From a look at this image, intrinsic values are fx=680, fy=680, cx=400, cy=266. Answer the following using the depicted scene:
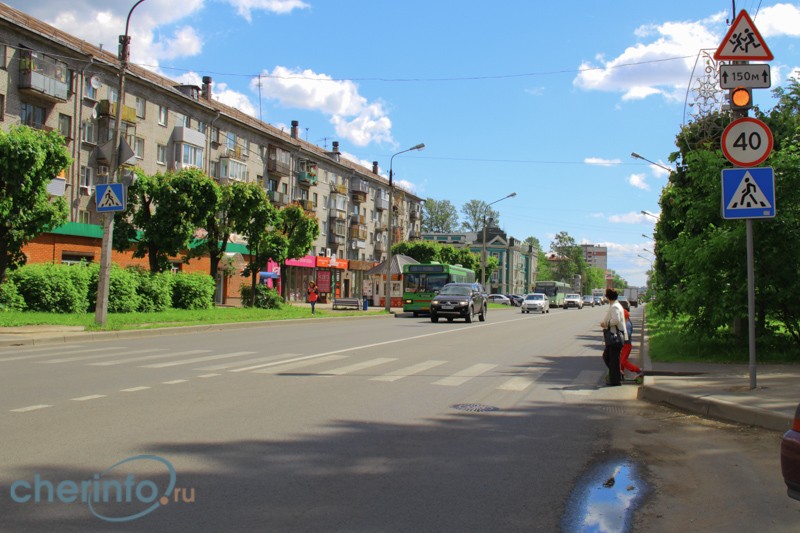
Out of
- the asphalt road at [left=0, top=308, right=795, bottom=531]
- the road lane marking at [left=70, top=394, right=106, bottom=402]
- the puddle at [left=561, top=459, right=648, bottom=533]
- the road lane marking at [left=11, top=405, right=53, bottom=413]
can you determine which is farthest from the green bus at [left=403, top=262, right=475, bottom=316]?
the puddle at [left=561, top=459, right=648, bottom=533]

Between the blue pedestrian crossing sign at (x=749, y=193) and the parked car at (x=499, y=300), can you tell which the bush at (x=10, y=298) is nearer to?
the blue pedestrian crossing sign at (x=749, y=193)

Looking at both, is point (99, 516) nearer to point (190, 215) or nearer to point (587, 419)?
point (587, 419)

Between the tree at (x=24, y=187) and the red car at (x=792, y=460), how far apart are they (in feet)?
75.7

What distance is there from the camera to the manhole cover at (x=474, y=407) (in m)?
8.43

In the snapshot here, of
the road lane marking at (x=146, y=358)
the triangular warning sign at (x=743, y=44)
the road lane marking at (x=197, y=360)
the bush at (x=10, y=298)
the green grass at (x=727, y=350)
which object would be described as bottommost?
the road lane marking at (x=146, y=358)

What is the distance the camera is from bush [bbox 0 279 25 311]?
22.0 metres

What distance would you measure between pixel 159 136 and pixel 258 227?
14.2 meters

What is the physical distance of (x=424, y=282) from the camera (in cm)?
4081

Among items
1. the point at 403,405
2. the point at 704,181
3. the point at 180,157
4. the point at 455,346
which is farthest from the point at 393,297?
the point at 403,405

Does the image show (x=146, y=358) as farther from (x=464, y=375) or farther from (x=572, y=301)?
(x=572, y=301)

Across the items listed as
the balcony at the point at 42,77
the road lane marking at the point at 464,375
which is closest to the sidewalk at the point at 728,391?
the road lane marking at the point at 464,375

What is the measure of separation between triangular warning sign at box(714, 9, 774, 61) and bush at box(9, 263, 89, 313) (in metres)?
21.8

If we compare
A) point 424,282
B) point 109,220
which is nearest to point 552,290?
point 424,282

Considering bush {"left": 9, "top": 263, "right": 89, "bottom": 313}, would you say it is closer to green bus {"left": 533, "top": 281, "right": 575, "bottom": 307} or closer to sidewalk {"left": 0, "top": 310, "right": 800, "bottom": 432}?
sidewalk {"left": 0, "top": 310, "right": 800, "bottom": 432}
